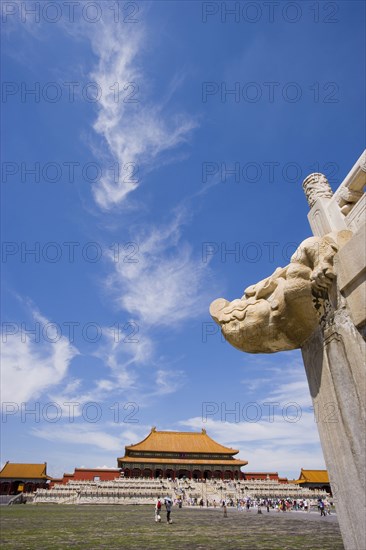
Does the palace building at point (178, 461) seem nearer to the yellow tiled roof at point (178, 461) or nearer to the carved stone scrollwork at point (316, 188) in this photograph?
the yellow tiled roof at point (178, 461)

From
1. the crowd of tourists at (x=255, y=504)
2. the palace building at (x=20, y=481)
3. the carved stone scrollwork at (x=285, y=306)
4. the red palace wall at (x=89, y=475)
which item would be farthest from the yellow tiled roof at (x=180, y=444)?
the carved stone scrollwork at (x=285, y=306)

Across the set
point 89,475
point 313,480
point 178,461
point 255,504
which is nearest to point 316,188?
point 255,504

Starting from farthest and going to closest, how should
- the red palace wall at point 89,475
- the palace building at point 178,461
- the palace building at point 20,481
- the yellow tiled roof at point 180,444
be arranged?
the yellow tiled roof at point 180,444, the palace building at point 178,461, the palace building at point 20,481, the red palace wall at point 89,475

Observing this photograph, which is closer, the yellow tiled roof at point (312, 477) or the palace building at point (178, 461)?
the palace building at point (178, 461)

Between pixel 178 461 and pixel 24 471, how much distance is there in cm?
2147

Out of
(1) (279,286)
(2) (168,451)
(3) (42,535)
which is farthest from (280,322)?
(2) (168,451)

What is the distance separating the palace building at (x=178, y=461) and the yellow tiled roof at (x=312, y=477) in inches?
333

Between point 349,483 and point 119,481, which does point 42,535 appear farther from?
point 119,481

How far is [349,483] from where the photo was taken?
2.37 m

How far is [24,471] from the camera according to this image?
52938 millimetres

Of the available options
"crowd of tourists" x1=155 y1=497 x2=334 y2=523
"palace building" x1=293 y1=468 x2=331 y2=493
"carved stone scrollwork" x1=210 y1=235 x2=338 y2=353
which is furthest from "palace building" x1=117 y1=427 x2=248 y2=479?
"carved stone scrollwork" x1=210 y1=235 x2=338 y2=353

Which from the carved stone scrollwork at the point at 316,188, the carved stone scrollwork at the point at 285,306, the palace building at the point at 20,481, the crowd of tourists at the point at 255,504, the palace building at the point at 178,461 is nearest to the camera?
the carved stone scrollwork at the point at 285,306

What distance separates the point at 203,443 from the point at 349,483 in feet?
200

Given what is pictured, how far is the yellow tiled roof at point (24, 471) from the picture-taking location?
5178 centimetres
